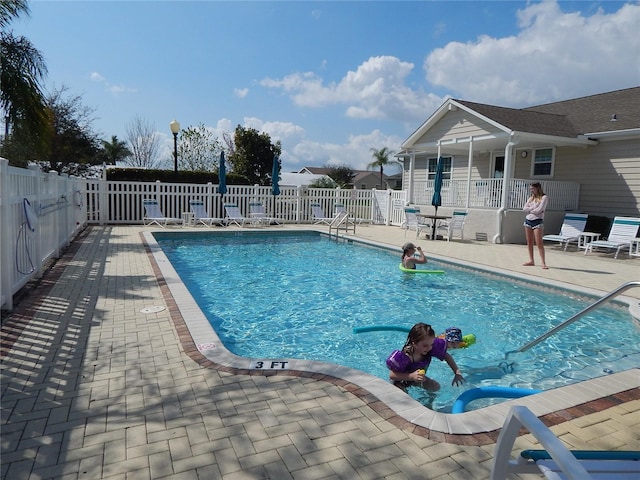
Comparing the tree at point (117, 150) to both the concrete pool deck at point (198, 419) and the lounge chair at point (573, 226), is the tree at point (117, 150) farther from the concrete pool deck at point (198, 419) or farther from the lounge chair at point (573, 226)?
the concrete pool deck at point (198, 419)

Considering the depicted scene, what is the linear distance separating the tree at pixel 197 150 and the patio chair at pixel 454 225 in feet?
80.0

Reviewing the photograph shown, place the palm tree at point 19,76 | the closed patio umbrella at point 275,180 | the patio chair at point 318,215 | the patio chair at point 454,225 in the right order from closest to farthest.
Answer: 1. the palm tree at point 19,76
2. the patio chair at point 454,225
3. the closed patio umbrella at point 275,180
4. the patio chair at point 318,215

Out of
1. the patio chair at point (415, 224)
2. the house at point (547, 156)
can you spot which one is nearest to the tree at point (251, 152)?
the house at point (547, 156)

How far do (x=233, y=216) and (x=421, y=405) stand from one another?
14357 millimetres

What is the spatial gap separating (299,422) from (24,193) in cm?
498

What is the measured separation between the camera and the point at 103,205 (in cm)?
1543

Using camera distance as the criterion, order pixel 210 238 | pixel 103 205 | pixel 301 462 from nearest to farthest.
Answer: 1. pixel 301 462
2. pixel 210 238
3. pixel 103 205

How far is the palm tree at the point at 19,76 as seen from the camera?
912 cm

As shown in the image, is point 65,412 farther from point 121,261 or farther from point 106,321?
point 121,261

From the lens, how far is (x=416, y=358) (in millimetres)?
3857

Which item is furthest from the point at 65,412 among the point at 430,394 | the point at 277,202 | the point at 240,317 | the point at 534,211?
the point at 277,202

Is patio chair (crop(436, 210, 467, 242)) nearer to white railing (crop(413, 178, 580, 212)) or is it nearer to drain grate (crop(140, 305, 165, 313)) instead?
white railing (crop(413, 178, 580, 212))

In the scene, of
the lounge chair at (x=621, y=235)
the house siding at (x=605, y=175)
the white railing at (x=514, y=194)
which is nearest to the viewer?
the lounge chair at (x=621, y=235)

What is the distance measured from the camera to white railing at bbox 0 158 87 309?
4.54m
